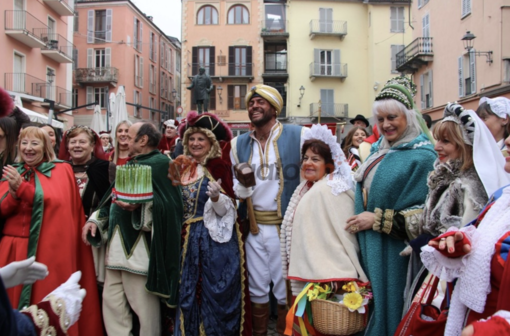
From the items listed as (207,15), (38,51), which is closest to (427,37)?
(207,15)

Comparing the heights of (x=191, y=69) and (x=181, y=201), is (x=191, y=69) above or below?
above

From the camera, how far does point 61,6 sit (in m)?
23.1

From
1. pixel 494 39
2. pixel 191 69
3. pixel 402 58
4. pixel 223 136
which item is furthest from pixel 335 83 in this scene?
pixel 223 136

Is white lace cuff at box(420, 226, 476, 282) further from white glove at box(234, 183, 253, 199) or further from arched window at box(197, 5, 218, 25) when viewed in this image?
arched window at box(197, 5, 218, 25)

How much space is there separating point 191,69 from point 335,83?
10155mm

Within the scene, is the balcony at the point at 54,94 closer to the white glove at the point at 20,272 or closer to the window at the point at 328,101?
the window at the point at 328,101

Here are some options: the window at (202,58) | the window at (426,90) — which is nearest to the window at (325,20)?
the window at (202,58)

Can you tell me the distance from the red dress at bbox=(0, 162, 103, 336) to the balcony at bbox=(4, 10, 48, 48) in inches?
769

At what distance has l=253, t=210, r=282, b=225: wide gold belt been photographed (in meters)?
3.70

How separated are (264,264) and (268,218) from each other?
1.27 feet

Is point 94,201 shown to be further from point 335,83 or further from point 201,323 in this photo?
point 335,83

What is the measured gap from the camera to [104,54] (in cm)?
3297

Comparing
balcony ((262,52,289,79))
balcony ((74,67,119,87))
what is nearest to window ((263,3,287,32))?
balcony ((262,52,289,79))

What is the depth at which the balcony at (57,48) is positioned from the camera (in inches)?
874
